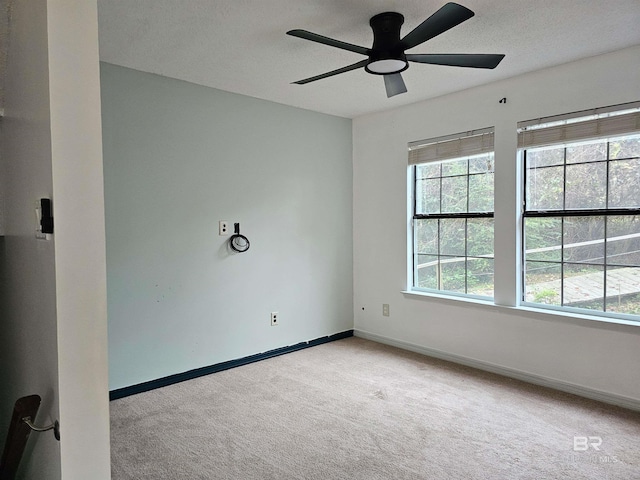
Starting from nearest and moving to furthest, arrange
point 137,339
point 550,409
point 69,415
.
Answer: point 69,415, point 550,409, point 137,339

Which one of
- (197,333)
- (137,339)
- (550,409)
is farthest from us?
(197,333)

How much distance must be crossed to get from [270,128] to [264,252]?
1168 mm

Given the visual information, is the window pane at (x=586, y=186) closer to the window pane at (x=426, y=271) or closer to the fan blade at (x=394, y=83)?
the window pane at (x=426, y=271)

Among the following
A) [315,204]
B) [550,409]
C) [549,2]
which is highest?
[549,2]

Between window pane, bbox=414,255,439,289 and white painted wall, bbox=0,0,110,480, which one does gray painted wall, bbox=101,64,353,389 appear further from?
white painted wall, bbox=0,0,110,480

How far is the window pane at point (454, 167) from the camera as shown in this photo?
3.93m

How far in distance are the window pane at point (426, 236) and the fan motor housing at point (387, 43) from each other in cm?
202

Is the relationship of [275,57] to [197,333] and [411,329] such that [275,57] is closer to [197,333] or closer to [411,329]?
[197,333]

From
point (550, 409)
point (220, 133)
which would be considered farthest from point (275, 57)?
point (550, 409)

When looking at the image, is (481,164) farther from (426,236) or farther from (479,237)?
(426,236)

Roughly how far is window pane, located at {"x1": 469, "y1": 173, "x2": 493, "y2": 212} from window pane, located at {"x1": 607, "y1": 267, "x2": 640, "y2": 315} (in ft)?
3.42

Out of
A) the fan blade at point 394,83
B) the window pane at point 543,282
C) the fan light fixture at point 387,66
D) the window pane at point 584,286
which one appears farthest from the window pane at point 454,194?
the fan light fixture at point 387,66

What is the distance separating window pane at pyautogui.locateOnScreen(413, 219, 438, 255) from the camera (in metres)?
4.17

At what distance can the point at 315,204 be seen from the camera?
449cm
